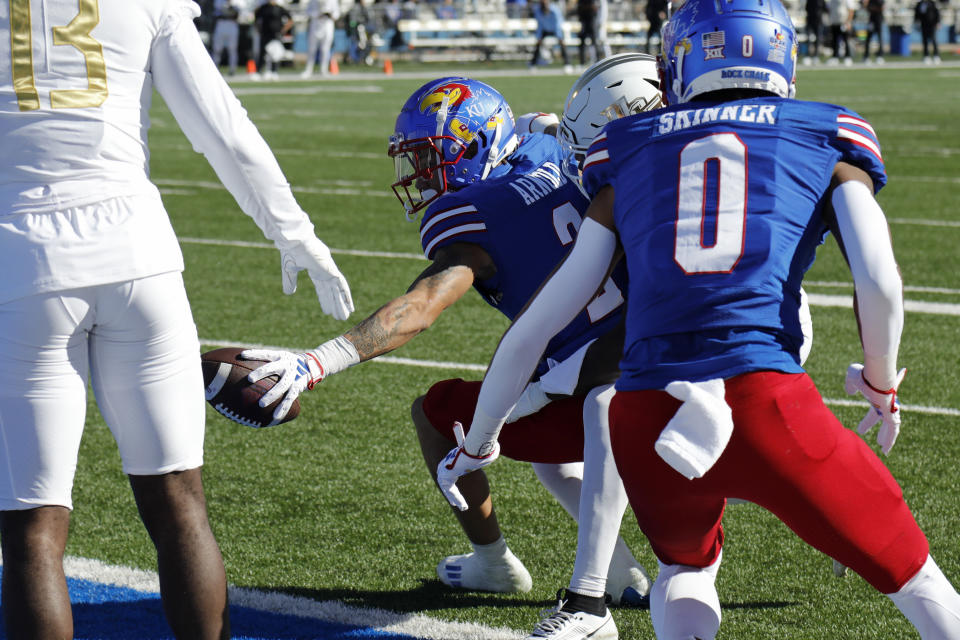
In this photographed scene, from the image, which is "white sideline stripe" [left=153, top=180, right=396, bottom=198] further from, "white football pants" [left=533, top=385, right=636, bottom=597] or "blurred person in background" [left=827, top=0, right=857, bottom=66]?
"blurred person in background" [left=827, top=0, right=857, bottom=66]

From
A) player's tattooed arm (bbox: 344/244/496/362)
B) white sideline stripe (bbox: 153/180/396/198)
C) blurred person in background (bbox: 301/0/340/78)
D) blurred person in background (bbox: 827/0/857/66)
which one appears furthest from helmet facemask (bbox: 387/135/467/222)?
blurred person in background (bbox: 827/0/857/66)

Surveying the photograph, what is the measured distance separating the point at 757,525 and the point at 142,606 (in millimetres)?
1823

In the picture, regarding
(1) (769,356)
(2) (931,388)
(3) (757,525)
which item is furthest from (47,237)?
(2) (931,388)

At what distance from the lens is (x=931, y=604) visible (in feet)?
7.38

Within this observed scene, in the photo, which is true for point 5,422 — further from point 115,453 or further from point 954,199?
point 954,199

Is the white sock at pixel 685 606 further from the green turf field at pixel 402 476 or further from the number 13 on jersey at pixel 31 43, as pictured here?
the number 13 on jersey at pixel 31 43

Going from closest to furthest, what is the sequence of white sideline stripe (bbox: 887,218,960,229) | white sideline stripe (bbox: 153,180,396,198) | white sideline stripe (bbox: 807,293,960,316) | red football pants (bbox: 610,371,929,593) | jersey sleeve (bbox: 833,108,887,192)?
1. red football pants (bbox: 610,371,929,593)
2. jersey sleeve (bbox: 833,108,887,192)
3. white sideline stripe (bbox: 807,293,960,316)
4. white sideline stripe (bbox: 887,218,960,229)
5. white sideline stripe (bbox: 153,180,396,198)

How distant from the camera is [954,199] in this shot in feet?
35.2

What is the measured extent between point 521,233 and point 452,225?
0.17m

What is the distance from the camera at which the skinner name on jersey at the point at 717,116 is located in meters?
2.31

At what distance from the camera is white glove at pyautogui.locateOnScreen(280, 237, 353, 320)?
2740mm

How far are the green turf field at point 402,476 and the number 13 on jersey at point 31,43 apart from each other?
1.63 m

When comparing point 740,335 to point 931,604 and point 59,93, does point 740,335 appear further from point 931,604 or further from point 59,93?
point 59,93

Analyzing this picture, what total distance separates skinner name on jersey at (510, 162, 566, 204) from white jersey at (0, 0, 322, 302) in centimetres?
100
